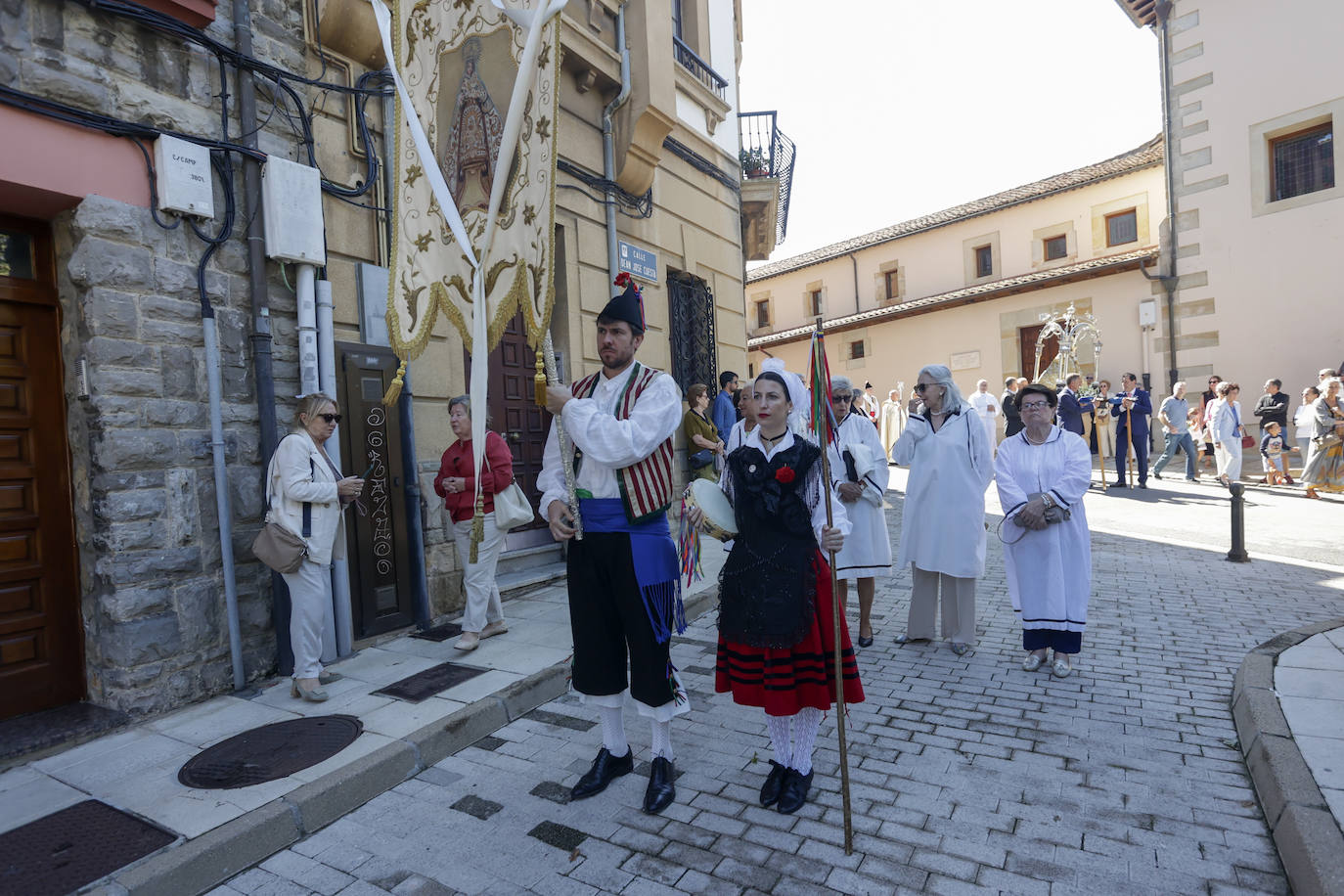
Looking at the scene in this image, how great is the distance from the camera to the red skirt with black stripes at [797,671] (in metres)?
3.05

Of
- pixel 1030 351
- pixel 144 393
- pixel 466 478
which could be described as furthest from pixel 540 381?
pixel 1030 351

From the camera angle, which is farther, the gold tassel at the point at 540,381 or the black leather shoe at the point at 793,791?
the black leather shoe at the point at 793,791

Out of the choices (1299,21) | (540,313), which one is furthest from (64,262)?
(1299,21)

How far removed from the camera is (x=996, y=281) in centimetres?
2566

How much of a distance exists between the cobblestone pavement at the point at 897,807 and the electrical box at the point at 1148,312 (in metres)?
17.3

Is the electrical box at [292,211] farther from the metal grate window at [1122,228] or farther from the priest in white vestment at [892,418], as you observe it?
the metal grate window at [1122,228]

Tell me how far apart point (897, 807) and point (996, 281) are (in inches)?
1024

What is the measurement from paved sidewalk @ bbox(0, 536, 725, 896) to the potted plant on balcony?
972cm

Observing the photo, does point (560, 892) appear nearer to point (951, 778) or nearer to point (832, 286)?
point (951, 778)

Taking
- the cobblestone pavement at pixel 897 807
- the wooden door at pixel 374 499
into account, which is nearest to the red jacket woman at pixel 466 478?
the wooden door at pixel 374 499

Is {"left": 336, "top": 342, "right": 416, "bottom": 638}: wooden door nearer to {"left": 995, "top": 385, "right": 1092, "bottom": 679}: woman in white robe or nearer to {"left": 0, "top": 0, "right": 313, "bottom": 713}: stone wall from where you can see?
{"left": 0, "top": 0, "right": 313, "bottom": 713}: stone wall

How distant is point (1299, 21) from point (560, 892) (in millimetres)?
21155

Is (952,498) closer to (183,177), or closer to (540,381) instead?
(540,381)

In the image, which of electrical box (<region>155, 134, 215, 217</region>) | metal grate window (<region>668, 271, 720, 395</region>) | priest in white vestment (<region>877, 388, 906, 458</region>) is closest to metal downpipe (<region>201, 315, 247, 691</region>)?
electrical box (<region>155, 134, 215, 217</region>)
